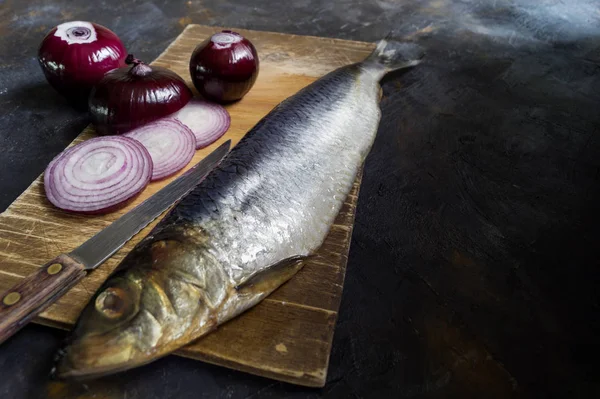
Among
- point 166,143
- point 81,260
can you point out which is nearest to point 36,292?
point 81,260

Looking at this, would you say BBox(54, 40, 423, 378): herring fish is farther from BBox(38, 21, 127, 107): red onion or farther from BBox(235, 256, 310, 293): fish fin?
BBox(38, 21, 127, 107): red onion

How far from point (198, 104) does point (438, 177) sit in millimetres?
838

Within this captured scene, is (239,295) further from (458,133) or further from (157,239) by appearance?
(458,133)

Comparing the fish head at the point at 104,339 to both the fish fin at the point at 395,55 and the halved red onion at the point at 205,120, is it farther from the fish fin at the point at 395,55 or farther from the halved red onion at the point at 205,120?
the fish fin at the point at 395,55

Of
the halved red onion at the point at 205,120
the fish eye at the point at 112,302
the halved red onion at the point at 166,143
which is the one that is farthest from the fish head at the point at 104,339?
the halved red onion at the point at 205,120

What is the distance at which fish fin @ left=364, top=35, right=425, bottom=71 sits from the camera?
1.79 meters

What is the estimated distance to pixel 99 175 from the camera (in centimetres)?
118

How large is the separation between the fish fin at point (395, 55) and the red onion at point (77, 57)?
961 millimetres

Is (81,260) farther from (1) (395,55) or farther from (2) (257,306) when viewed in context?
(1) (395,55)

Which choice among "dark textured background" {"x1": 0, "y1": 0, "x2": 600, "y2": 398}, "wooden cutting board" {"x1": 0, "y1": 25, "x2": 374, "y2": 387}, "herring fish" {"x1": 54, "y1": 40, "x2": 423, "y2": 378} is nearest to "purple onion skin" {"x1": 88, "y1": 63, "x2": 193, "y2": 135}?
"wooden cutting board" {"x1": 0, "y1": 25, "x2": 374, "y2": 387}

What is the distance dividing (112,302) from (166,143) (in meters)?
0.66

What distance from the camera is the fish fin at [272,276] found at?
908mm

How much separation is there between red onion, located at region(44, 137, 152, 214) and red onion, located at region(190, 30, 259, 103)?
1.24ft

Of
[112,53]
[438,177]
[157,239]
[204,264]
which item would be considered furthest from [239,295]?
→ [112,53]
